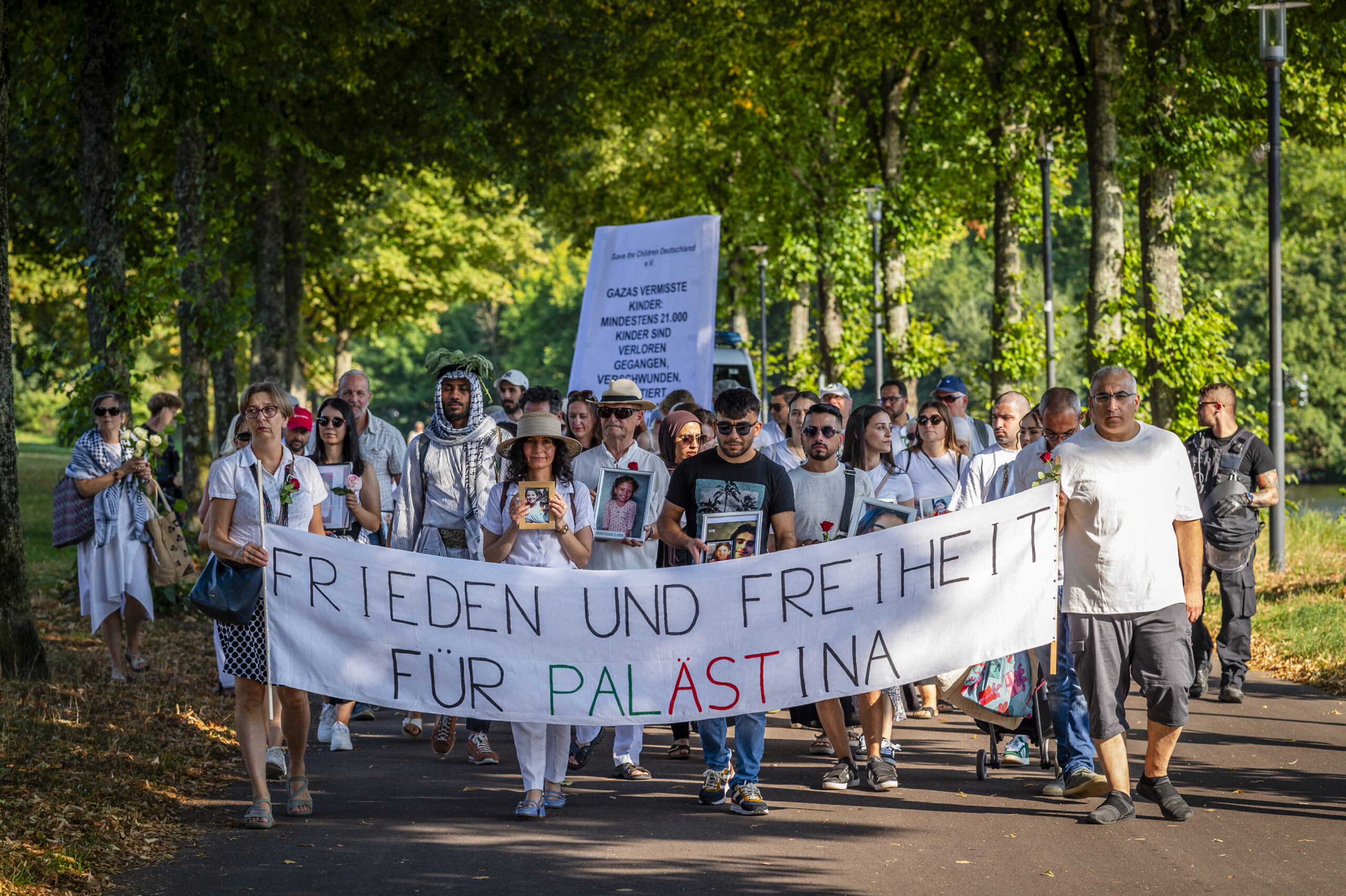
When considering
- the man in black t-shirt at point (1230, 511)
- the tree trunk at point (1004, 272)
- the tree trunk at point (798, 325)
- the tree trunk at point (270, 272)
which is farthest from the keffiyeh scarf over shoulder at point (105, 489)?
the tree trunk at point (798, 325)

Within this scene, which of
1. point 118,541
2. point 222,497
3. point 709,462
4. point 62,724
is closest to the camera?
point 222,497

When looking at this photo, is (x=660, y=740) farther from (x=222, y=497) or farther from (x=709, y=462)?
(x=222, y=497)

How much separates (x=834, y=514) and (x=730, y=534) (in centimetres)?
70

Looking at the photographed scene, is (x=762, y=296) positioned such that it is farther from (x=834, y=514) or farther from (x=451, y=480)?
(x=834, y=514)

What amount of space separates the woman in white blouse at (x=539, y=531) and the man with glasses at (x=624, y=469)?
79 cm

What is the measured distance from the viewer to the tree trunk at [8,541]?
9469mm

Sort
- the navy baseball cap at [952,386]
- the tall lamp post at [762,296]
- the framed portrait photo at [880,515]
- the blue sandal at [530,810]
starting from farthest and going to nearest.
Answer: the tall lamp post at [762,296], the navy baseball cap at [952,386], the framed portrait photo at [880,515], the blue sandal at [530,810]

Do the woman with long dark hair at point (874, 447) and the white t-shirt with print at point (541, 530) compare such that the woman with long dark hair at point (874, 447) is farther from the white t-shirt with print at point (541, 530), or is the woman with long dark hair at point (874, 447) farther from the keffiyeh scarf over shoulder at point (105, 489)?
the keffiyeh scarf over shoulder at point (105, 489)

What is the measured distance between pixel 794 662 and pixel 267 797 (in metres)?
2.52

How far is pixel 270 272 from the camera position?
21.7m

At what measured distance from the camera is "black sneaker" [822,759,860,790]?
7.59 metres

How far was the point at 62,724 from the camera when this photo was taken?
8.37 meters

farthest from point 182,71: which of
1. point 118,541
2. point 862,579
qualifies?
point 862,579

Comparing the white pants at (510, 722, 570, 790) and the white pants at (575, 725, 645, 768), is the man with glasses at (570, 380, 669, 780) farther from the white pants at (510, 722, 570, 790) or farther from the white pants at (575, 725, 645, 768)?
the white pants at (510, 722, 570, 790)
